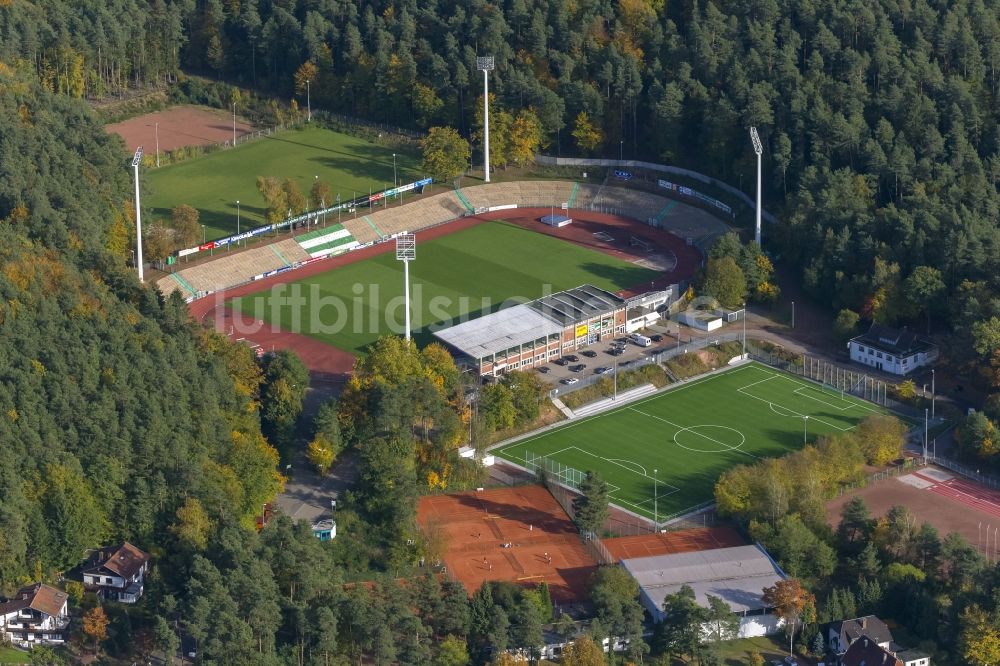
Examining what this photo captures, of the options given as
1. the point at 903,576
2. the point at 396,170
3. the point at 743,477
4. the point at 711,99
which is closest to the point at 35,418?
the point at 743,477

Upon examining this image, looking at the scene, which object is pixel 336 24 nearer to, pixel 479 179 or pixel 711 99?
pixel 479 179

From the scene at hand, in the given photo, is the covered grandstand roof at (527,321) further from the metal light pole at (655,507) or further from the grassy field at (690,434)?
the metal light pole at (655,507)

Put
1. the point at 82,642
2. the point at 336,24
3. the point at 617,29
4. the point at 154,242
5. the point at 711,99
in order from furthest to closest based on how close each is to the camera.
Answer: the point at 336,24
the point at 617,29
the point at 711,99
the point at 154,242
the point at 82,642

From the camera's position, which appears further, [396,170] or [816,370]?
[396,170]

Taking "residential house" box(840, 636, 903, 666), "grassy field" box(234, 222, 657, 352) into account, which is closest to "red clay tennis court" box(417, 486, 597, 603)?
"residential house" box(840, 636, 903, 666)

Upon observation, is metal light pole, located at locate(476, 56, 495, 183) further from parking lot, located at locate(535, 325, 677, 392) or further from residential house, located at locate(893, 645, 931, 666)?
residential house, located at locate(893, 645, 931, 666)

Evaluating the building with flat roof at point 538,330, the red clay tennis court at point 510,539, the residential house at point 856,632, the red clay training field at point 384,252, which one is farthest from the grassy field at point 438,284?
the residential house at point 856,632

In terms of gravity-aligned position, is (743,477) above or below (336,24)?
below
